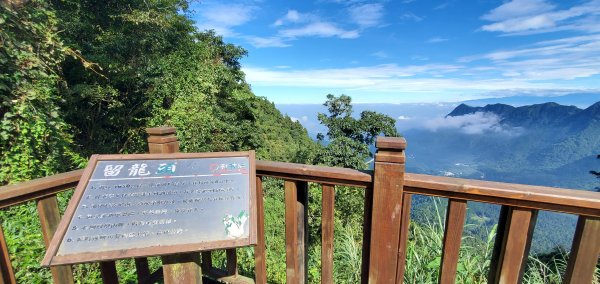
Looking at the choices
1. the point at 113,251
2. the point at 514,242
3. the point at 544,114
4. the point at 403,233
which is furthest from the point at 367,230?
the point at 544,114

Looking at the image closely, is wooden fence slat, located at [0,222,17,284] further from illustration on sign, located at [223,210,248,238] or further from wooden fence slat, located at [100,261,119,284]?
illustration on sign, located at [223,210,248,238]

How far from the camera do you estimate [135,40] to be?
1031 cm

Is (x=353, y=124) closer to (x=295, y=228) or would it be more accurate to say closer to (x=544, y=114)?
(x=295, y=228)

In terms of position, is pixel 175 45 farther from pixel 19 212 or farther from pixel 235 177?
pixel 235 177

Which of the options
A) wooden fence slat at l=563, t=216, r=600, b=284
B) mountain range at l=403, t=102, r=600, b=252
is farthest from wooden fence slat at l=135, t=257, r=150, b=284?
mountain range at l=403, t=102, r=600, b=252

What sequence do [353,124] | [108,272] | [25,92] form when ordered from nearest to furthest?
[108,272]
[25,92]
[353,124]

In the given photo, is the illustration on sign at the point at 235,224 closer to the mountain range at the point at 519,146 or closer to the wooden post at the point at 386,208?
the wooden post at the point at 386,208

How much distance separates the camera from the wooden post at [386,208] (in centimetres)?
116

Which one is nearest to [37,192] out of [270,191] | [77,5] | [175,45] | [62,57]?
[62,57]

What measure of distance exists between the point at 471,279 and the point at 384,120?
2104 cm

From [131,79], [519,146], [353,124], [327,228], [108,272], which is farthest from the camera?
[519,146]

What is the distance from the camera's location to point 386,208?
1.21m

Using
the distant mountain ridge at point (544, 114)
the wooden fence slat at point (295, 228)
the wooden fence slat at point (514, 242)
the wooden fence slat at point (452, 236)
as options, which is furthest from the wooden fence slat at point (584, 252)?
the distant mountain ridge at point (544, 114)

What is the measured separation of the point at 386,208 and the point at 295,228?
1.51 feet
